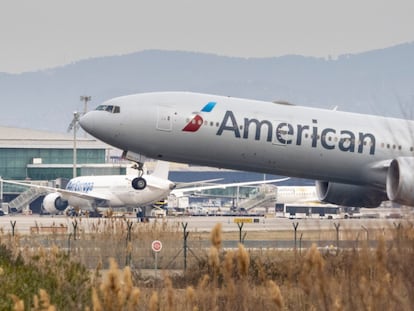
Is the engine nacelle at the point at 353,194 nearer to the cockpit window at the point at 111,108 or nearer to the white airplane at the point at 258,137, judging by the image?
the white airplane at the point at 258,137

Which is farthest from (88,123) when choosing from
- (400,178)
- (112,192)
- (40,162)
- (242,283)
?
(40,162)

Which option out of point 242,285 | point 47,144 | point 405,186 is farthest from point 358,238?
point 47,144

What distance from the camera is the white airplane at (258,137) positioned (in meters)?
39.5

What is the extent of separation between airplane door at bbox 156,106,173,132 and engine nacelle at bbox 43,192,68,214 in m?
69.7

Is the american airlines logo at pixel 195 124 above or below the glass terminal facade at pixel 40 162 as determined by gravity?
below

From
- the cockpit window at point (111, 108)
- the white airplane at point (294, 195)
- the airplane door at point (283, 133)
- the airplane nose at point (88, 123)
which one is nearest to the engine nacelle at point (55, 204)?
the white airplane at point (294, 195)

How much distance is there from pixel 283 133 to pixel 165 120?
4.04 metres

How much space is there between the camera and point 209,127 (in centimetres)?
3938

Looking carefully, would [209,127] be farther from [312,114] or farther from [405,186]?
[405,186]

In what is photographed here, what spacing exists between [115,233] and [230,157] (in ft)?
17.5

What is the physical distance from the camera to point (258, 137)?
39.5 meters

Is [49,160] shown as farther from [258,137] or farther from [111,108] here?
[258,137]

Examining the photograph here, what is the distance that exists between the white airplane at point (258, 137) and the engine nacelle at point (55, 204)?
67515mm

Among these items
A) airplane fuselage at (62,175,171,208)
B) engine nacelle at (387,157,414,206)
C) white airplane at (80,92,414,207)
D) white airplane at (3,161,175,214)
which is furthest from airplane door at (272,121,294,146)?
white airplane at (3,161,175,214)
